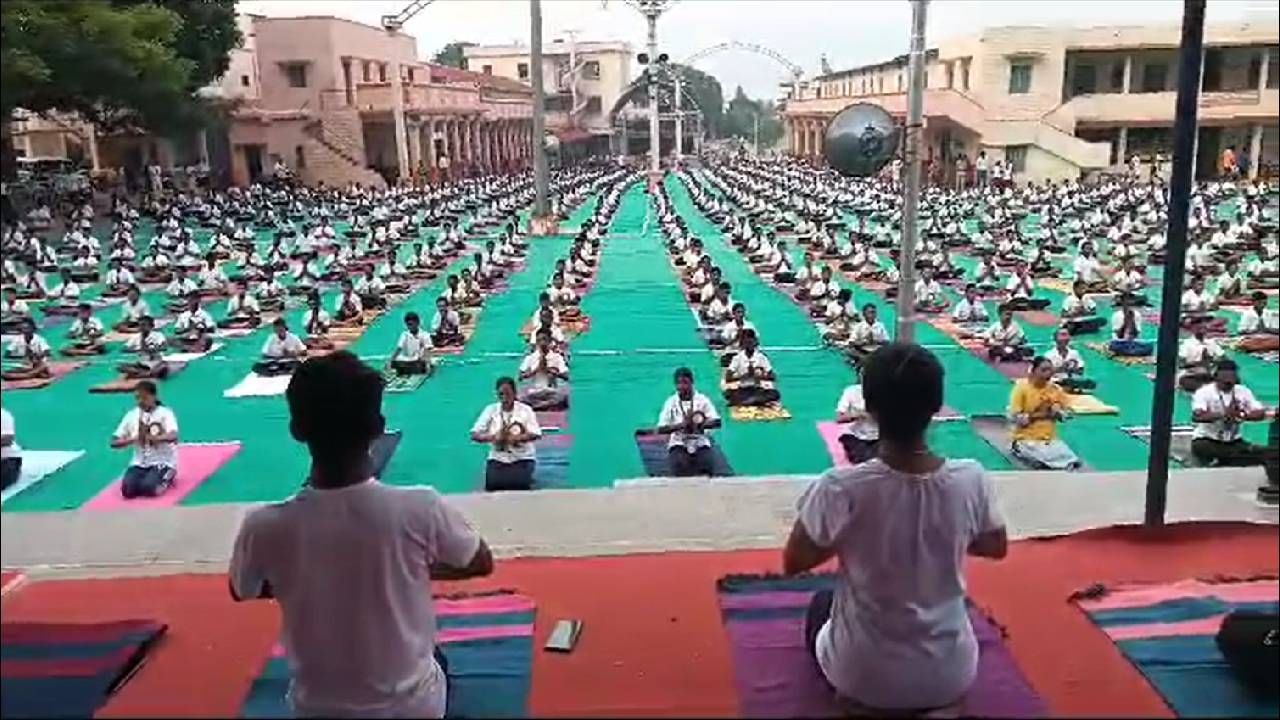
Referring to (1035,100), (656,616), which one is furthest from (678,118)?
(656,616)

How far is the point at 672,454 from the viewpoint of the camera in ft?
24.1

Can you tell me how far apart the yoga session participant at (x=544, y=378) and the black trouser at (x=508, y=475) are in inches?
75.0

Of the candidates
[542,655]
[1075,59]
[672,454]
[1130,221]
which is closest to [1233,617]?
[542,655]

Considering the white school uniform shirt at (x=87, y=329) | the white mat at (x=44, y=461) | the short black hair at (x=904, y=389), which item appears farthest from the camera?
the white school uniform shirt at (x=87, y=329)

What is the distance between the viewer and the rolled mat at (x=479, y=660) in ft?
9.57

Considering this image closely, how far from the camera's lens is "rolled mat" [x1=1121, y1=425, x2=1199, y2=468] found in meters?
7.18

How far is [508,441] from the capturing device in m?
7.21

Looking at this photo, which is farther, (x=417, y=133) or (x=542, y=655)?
(x=417, y=133)

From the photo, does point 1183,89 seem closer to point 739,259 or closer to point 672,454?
point 672,454

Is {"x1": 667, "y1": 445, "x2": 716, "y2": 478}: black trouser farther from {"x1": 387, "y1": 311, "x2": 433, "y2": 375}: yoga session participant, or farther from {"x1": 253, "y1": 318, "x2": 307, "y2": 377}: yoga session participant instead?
{"x1": 253, "y1": 318, "x2": 307, "y2": 377}: yoga session participant

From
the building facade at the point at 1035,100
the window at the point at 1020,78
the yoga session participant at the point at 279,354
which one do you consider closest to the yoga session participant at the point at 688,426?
the yoga session participant at the point at 279,354

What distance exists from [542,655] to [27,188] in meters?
1.86

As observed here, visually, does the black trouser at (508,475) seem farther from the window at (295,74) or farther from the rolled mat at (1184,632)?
the window at (295,74)

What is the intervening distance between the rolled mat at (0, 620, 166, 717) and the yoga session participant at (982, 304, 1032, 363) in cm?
846
